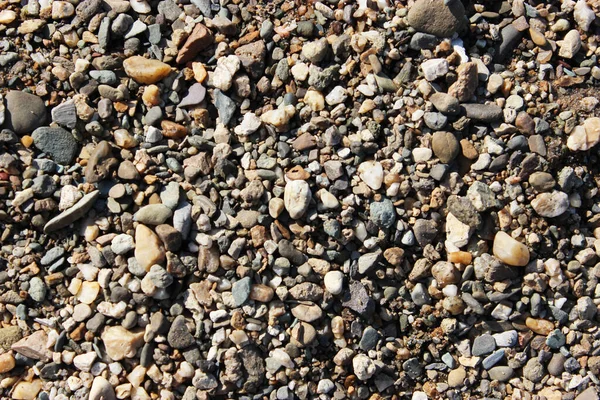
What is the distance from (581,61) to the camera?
2398 millimetres

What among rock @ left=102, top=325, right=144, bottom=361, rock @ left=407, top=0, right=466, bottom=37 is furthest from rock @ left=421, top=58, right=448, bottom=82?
rock @ left=102, top=325, right=144, bottom=361

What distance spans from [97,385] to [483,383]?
1.37 m

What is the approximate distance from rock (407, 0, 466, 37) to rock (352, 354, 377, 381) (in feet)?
4.01

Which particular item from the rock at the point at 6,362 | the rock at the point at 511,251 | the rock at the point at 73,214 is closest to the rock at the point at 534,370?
the rock at the point at 511,251

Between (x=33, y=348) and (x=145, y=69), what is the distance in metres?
1.08

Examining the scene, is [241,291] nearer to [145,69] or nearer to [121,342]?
[121,342]

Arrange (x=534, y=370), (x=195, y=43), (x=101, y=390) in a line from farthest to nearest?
1. (x=195, y=43)
2. (x=534, y=370)
3. (x=101, y=390)

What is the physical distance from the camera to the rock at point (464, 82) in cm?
223

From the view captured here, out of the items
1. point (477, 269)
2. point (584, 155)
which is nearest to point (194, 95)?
point (477, 269)

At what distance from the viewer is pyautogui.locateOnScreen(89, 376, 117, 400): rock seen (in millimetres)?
2104

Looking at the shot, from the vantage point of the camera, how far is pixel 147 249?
7.01 feet

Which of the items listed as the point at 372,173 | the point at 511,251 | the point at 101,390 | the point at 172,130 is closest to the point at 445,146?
the point at 372,173

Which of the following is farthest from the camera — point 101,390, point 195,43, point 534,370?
point 195,43

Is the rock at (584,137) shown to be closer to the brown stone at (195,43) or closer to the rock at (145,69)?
the brown stone at (195,43)
